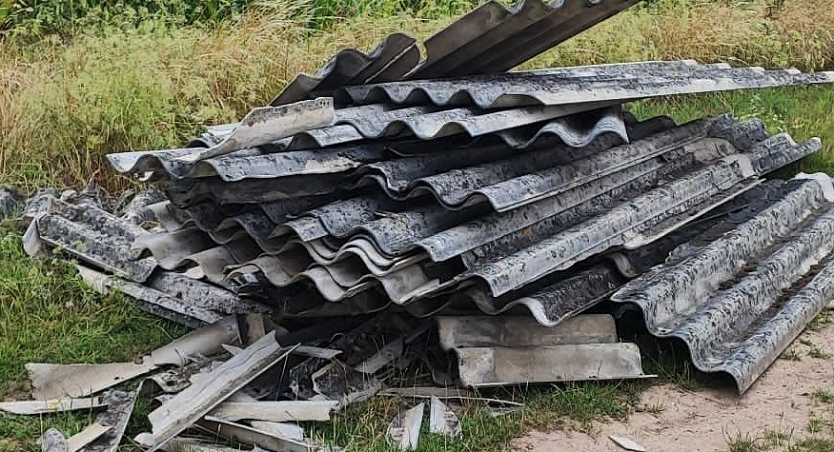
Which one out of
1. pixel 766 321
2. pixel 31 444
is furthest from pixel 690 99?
pixel 31 444

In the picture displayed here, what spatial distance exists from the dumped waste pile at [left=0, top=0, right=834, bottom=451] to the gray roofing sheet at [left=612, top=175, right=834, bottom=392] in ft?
0.05

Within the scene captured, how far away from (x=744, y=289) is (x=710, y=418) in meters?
0.96

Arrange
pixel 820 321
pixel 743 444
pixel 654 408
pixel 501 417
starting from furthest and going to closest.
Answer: pixel 820 321, pixel 654 408, pixel 501 417, pixel 743 444

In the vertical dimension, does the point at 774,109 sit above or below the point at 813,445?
above

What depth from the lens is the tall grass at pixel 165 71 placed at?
259 inches

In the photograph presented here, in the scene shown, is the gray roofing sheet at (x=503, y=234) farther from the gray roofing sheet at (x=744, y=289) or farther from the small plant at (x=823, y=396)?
→ the small plant at (x=823, y=396)

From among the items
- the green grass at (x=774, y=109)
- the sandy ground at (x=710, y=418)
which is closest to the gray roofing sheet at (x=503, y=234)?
the sandy ground at (x=710, y=418)

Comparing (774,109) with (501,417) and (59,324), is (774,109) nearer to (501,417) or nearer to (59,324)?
(501,417)

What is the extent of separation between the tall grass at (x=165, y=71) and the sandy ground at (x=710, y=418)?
12.4 feet

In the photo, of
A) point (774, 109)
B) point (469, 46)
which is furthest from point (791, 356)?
point (774, 109)

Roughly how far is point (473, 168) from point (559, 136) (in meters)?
0.41

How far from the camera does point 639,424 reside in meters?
4.01

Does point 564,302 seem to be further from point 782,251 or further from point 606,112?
point 782,251

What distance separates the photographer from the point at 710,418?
4.06m
